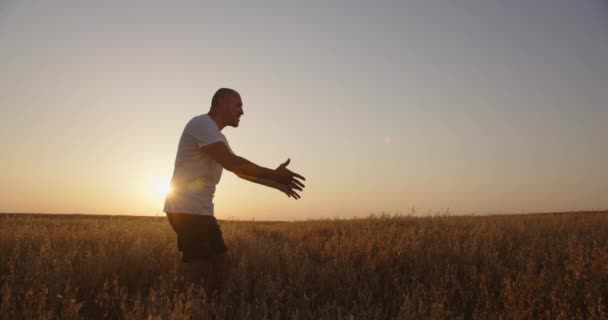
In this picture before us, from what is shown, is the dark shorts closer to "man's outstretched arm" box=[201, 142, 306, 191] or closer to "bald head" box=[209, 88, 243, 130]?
"man's outstretched arm" box=[201, 142, 306, 191]

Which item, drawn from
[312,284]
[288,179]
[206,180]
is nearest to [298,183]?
[288,179]

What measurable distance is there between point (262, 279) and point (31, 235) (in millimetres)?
4731

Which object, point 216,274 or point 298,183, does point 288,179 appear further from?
point 216,274

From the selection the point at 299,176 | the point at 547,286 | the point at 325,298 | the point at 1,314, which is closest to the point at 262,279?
the point at 325,298

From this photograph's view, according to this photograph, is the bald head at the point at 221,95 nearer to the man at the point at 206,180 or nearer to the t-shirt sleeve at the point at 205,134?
the man at the point at 206,180

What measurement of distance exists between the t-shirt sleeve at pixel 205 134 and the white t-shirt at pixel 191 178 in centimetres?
3

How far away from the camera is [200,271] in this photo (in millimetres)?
3945

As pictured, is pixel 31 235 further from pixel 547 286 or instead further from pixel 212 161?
pixel 547 286

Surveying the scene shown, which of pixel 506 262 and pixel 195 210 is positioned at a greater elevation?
pixel 195 210

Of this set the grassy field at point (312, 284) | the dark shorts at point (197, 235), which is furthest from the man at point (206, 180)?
the grassy field at point (312, 284)

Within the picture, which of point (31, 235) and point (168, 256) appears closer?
point (168, 256)

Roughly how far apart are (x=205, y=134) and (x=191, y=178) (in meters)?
0.48

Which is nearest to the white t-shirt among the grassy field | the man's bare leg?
the man's bare leg

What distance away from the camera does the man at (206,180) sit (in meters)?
3.49
